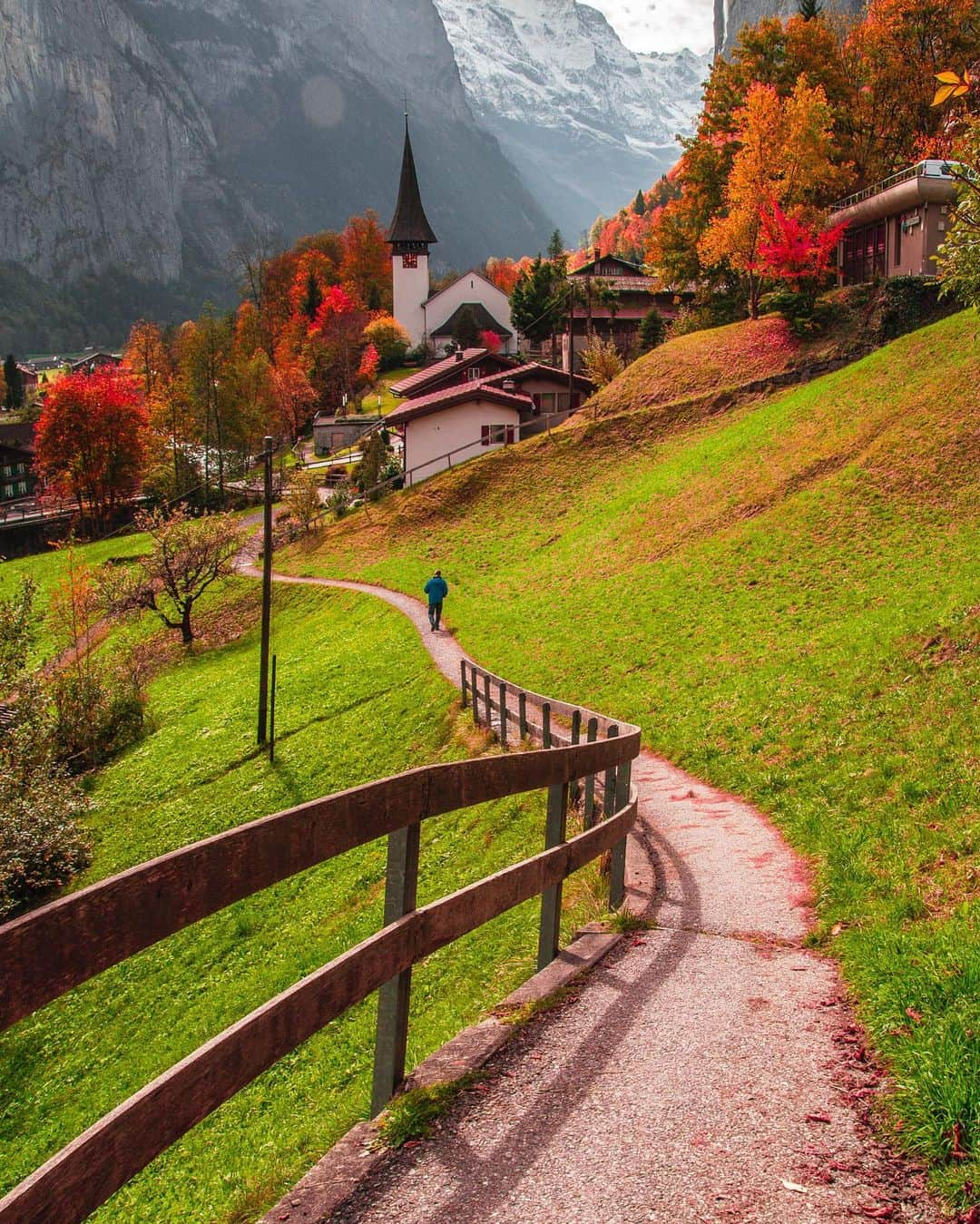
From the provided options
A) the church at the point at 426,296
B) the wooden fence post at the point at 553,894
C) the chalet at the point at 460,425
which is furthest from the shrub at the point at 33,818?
the church at the point at 426,296

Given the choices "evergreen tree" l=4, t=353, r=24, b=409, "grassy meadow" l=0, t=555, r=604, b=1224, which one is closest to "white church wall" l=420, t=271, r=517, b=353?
"evergreen tree" l=4, t=353, r=24, b=409

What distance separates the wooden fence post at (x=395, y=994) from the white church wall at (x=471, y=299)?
9851cm

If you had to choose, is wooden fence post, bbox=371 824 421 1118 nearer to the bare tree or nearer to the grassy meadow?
the grassy meadow

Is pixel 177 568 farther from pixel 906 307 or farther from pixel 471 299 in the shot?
pixel 471 299

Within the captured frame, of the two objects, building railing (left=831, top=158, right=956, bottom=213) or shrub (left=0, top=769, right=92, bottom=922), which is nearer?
shrub (left=0, top=769, right=92, bottom=922)

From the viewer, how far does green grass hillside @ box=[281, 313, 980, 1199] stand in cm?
584

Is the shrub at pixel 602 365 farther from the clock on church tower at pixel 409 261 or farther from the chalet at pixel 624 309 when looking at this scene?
the clock on church tower at pixel 409 261

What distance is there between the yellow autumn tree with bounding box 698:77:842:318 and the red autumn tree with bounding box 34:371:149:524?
46792 mm

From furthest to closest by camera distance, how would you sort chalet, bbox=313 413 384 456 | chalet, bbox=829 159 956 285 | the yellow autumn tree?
1. chalet, bbox=313 413 384 456
2. the yellow autumn tree
3. chalet, bbox=829 159 956 285

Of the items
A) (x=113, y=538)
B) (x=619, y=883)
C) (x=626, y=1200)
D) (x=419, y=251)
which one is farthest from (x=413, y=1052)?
(x=419, y=251)

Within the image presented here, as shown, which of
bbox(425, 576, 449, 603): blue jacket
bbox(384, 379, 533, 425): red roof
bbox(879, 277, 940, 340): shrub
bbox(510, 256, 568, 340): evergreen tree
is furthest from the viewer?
bbox(510, 256, 568, 340): evergreen tree

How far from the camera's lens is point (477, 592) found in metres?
32.5

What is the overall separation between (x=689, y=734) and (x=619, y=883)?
8.18 meters

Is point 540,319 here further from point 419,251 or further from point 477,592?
point 477,592
